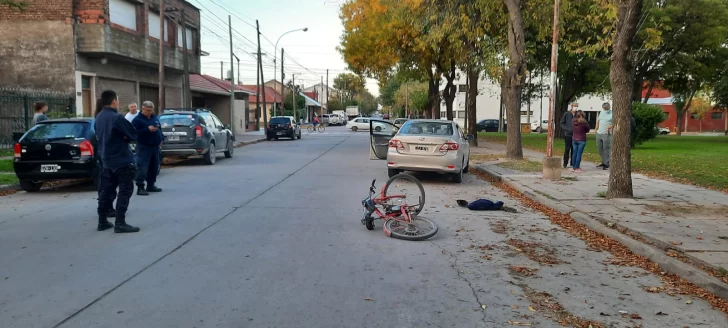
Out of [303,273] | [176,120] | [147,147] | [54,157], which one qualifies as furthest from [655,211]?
[176,120]

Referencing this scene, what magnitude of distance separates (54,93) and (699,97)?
6818 centimetres

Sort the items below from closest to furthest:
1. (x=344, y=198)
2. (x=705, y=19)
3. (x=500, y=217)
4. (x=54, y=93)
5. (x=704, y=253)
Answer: (x=704, y=253) → (x=500, y=217) → (x=344, y=198) → (x=54, y=93) → (x=705, y=19)

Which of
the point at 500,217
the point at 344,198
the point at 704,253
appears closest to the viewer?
the point at 704,253

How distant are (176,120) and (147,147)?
582cm

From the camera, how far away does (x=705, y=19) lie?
28.8 metres

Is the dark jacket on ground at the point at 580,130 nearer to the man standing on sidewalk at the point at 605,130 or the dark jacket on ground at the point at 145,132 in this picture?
the man standing on sidewalk at the point at 605,130

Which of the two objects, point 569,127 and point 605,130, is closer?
point 605,130

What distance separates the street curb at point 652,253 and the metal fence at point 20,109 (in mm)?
17803

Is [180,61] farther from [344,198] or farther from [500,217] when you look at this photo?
[500,217]

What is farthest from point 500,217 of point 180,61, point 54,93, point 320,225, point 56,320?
point 180,61

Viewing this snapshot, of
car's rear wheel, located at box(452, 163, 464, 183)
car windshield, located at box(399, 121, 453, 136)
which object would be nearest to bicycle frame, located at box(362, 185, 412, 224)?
car's rear wheel, located at box(452, 163, 464, 183)

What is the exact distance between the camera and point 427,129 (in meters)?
13.5

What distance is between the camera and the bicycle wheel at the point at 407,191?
791 centimetres

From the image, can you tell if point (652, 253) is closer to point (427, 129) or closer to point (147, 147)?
point (427, 129)
